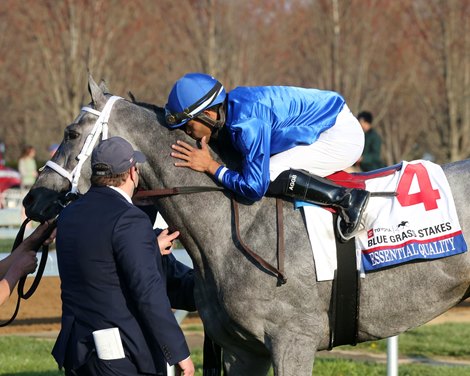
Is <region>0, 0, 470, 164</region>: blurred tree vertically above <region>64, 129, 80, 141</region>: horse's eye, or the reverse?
<region>0, 0, 470, 164</region>: blurred tree

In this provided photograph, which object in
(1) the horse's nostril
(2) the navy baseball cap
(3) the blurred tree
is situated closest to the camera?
(2) the navy baseball cap

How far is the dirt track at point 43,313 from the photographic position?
33.7ft

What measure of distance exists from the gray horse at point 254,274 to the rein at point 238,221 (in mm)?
34

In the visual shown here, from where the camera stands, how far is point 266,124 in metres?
4.71

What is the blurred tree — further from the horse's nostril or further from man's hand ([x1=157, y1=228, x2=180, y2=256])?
man's hand ([x1=157, y1=228, x2=180, y2=256])

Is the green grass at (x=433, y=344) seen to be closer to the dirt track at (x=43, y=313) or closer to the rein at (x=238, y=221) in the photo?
the dirt track at (x=43, y=313)

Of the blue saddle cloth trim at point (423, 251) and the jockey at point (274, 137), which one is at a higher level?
the jockey at point (274, 137)

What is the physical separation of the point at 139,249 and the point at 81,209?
0.36 m

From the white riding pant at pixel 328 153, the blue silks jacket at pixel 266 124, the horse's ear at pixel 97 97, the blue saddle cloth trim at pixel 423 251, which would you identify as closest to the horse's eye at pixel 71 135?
the horse's ear at pixel 97 97

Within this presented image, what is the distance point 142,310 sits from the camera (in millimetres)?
4004

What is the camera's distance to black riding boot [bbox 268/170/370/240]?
15.6ft

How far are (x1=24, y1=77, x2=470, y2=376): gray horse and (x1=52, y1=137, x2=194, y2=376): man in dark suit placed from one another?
0.71 metres

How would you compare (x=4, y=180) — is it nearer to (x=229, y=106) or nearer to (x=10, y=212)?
(x=10, y=212)

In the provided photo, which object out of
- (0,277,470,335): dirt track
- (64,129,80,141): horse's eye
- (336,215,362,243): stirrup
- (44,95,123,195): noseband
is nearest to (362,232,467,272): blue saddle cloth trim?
(336,215,362,243): stirrup
